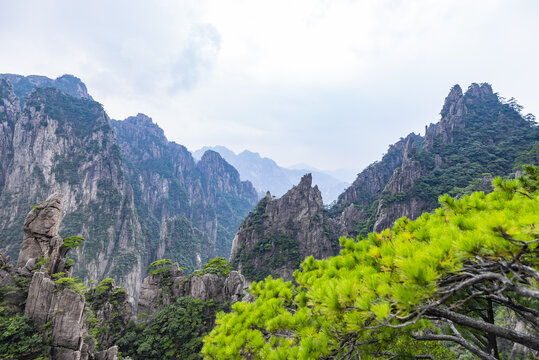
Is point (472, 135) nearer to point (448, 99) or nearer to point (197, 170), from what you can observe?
point (448, 99)

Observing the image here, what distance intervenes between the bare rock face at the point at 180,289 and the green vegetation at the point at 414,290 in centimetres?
2016

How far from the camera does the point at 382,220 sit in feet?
129

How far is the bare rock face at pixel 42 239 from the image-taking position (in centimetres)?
1472

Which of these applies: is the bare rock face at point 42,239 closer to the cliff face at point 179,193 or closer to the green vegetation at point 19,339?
the green vegetation at point 19,339

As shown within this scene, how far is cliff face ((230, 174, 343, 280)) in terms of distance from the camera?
38750 millimetres

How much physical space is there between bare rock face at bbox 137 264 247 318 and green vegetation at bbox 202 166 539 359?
66.1ft

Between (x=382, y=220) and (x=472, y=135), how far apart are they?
29.9 metres

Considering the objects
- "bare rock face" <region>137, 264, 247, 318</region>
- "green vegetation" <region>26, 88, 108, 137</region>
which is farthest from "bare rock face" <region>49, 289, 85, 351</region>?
"green vegetation" <region>26, 88, 108, 137</region>

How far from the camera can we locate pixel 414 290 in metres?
1.58

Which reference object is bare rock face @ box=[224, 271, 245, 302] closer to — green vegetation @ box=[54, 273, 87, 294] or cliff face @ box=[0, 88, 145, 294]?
green vegetation @ box=[54, 273, 87, 294]

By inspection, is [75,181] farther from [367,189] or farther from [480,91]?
[480,91]

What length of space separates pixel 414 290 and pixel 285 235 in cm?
4108

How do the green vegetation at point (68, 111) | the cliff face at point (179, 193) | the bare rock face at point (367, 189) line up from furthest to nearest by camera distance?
the cliff face at point (179, 193) → the green vegetation at point (68, 111) → the bare rock face at point (367, 189)

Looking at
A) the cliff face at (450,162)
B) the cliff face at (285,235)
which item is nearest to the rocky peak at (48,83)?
the cliff face at (285,235)
